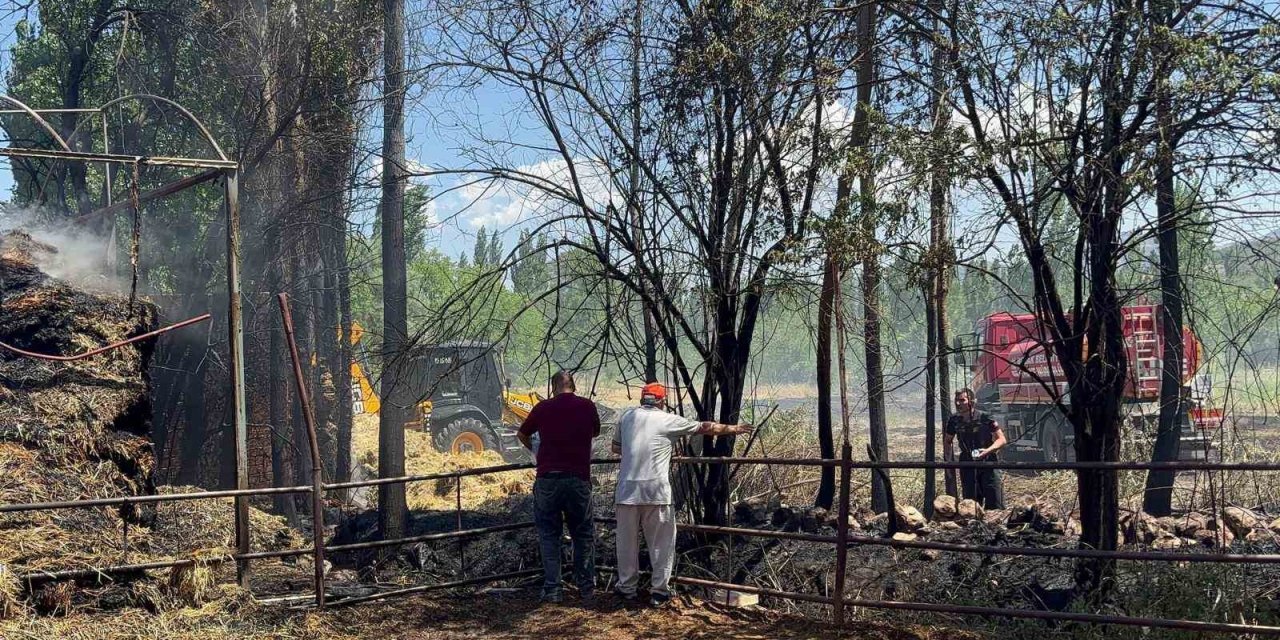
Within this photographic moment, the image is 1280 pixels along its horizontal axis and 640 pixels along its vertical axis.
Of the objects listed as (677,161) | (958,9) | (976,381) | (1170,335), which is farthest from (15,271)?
(976,381)

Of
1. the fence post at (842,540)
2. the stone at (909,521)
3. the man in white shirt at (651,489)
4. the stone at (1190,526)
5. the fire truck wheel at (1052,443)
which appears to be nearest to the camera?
the fence post at (842,540)

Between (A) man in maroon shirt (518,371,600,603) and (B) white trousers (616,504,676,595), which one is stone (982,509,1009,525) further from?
(A) man in maroon shirt (518,371,600,603)

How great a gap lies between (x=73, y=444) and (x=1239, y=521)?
9.65 meters

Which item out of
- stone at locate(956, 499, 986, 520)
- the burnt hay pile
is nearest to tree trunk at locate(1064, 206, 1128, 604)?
stone at locate(956, 499, 986, 520)

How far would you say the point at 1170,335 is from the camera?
27.9ft

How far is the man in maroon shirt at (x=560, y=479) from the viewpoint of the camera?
7883 millimetres

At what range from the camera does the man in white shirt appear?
752cm

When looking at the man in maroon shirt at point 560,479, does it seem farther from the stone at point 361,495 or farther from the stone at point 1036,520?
the stone at point 361,495

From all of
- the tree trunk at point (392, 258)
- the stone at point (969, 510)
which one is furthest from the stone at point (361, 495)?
the stone at point (969, 510)

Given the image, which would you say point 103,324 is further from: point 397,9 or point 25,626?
point 397,9

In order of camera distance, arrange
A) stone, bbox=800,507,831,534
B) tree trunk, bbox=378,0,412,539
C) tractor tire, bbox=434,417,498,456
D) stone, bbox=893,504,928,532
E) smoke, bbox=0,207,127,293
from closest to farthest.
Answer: stone, bbox=800,507,831,534 < stone, bbox=893,504,928,532 < smoke, bbox=0,207,127,293 < tree trunk, bbox=378,0,412,539 < tractor tire, bbox=434,417,498,456

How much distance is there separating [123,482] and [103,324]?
158 centimetres

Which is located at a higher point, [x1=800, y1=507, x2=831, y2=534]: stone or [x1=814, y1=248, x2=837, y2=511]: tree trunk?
[x1=814, y1=248, x2=837, y2=511]: tree trunk

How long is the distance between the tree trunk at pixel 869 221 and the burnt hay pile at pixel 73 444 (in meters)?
5.03
